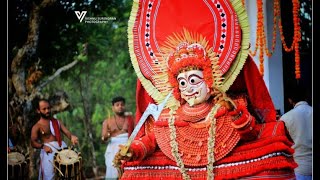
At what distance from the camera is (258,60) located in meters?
4.14

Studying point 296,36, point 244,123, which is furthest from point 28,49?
point 296,36

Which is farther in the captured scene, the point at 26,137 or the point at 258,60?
the point at 26,137

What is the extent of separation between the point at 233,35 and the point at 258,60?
0.78 feet

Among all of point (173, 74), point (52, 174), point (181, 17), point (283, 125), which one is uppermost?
point (181, 17)

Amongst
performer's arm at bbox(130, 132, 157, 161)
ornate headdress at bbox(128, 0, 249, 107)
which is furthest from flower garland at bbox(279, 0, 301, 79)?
performer's arm at bbox(130, 132, 157, 161)

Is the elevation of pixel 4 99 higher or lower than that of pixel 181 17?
lower

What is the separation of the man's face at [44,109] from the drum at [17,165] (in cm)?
34

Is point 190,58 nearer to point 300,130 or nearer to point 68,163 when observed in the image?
point 300,130

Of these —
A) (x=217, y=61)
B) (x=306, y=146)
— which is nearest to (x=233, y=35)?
(x=217, y=61)

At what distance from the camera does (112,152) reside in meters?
4.31

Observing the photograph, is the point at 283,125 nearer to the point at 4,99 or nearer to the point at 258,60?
the point at 258,60

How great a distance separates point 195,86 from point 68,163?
1.08m

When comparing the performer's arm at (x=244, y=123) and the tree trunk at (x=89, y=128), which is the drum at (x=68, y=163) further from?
the performer's arm at (x=244, y=123)

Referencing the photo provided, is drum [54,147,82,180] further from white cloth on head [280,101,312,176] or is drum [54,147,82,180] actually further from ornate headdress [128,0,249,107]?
white cloth on head [280,101,312,176]
